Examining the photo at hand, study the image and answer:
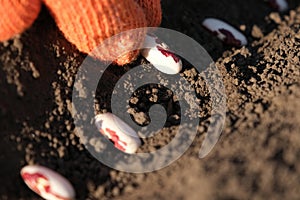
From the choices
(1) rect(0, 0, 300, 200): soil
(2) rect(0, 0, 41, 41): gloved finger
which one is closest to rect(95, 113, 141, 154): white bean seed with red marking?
(1) rect(0, 0, 300, 200): soil

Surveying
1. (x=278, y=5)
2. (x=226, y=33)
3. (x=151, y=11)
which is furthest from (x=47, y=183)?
(x=278, y=5)

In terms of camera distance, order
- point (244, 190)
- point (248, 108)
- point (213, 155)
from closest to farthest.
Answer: point (244, 190) → point (213, 155) → point (248, 108)

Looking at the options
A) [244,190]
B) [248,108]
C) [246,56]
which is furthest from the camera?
[246,56]

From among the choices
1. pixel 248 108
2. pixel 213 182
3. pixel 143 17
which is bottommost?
pixel 213 182

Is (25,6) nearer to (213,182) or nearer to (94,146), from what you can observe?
(94,146)

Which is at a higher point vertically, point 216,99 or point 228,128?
point 216,99

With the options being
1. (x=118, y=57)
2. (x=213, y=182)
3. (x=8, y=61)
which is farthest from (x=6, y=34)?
(x=213, y=182)

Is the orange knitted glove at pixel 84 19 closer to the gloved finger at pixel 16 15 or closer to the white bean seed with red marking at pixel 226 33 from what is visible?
the gloved finger at pixel 16 15
